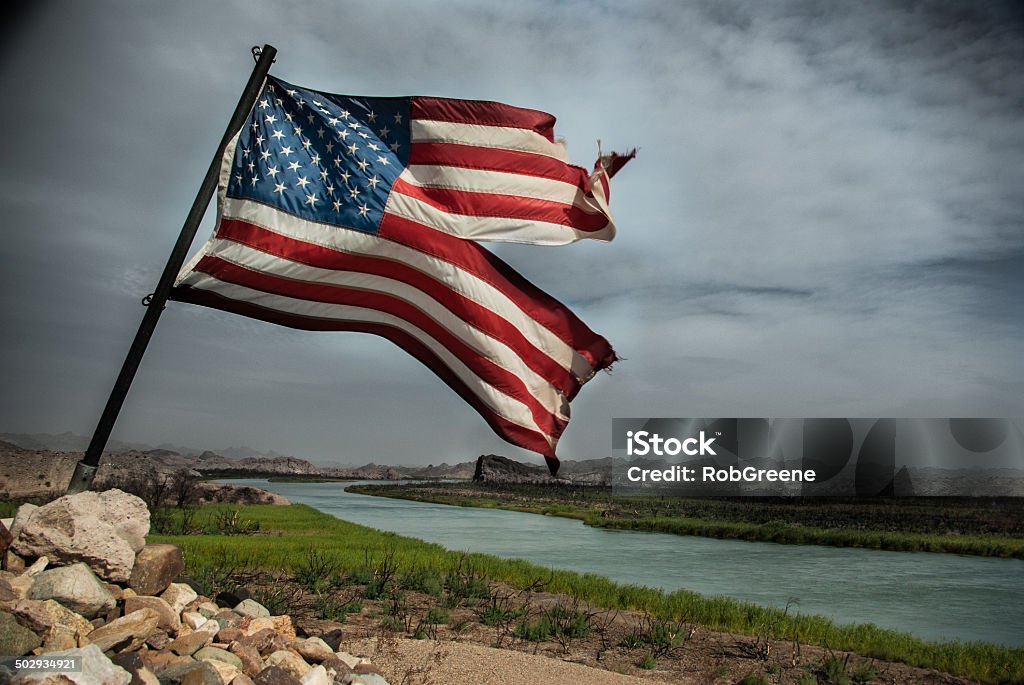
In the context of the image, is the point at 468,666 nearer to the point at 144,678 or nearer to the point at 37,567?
the point at 144,678

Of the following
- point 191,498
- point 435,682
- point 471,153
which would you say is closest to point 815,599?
point 435,682

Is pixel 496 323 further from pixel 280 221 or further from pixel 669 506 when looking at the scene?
pixel 669 506

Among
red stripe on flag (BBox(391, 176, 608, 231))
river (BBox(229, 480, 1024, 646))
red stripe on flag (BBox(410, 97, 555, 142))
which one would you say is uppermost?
red stripe on flag (BBox(410, 97, 555, 142))

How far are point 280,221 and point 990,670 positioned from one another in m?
10.3

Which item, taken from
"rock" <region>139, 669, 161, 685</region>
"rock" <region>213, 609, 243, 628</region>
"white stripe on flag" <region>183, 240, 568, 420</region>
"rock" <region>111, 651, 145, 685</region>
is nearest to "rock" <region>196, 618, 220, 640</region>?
"rock" <region>213, 609, 243, 628</region>

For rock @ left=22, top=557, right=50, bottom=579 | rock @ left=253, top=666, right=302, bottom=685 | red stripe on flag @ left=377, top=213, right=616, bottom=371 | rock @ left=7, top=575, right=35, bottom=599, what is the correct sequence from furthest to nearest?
red stripe on flag @ left=377, top=213, right=616, bottom=371, rock @ left=22, top=557, right=50, bottom=579, rock @ left=253, top=666, right=302, bottom=685, rock @ left=7, top=575, right=35, bottom=599

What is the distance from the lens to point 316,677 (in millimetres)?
5574

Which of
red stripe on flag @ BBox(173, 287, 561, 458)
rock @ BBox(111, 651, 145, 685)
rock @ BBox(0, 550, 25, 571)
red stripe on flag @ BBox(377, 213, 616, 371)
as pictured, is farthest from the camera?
red stripe on flag @ BBox(377, 213, 616, 371)

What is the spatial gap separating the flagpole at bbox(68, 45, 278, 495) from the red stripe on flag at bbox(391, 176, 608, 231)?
1494 mm

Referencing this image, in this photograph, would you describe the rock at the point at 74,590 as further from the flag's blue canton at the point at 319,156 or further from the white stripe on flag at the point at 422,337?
the flag's blue canton at the point at 319,156

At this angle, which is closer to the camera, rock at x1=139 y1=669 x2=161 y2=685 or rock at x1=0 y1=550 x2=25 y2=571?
rock at x1=139 y1=669 x2=161 y2=685

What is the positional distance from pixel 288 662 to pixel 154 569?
145 centimetres

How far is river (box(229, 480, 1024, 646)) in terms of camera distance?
18.8 meters

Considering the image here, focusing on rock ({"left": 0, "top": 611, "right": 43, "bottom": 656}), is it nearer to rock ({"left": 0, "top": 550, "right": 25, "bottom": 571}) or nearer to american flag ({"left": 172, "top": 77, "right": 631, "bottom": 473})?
rock ({"left": 0, "top": 550, "right": 25, "bottom": 571})
